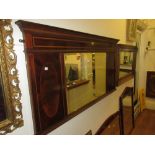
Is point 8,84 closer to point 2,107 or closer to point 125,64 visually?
point 2,107

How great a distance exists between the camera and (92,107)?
164 centimetres

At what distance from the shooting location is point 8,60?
79 centimetres

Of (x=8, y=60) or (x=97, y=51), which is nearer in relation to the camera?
(x=8, y=60)

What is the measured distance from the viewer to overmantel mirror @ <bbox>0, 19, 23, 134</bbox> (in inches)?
30.3

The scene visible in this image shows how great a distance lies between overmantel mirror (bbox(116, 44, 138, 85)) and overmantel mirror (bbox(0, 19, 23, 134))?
5.31 ft

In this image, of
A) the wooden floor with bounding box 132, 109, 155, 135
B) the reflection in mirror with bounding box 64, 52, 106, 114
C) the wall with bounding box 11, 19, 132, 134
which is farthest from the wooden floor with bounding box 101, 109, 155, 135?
the reflection in mirror with bounding box 64, 52, 106, 114

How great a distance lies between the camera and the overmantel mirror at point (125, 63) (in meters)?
2.23

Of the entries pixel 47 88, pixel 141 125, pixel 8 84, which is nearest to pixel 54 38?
pixel 47 88

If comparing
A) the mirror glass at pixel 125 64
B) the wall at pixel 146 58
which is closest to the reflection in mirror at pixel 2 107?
the mirror glass at pixel 125 64

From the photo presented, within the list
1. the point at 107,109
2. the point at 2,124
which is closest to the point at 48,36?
the point at 2,124

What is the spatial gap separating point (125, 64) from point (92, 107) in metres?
1.18

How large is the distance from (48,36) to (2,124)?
23.2 inches

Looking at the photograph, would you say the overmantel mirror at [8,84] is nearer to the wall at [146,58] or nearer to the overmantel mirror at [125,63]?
the overmantel mirror at [125,63]
